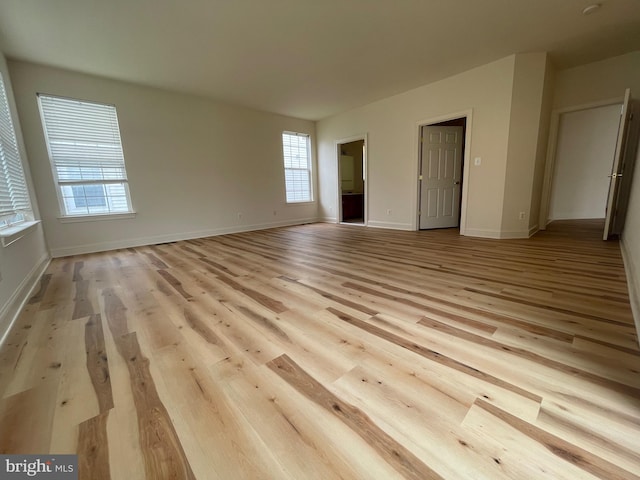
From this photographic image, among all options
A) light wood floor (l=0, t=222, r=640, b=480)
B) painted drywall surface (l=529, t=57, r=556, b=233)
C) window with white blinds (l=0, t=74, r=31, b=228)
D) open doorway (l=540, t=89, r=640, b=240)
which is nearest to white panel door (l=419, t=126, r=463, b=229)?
painted drywall surface (l=529, t=57, r=556, b=233)

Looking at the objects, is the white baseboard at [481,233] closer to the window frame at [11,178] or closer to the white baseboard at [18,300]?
the white baseboard at [18,300]

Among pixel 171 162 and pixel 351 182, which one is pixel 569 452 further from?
pixel 351 182

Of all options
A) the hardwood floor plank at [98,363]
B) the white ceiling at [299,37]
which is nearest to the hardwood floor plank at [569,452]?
the hardwood floor plank at [98,363]

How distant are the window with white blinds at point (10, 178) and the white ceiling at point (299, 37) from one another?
0.89m

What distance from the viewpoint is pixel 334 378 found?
1.15m

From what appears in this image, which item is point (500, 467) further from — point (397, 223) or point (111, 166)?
point (111, 166)

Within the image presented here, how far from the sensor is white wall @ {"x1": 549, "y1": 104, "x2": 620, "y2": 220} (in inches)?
225

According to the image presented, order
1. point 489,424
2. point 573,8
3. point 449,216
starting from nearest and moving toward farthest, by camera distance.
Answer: point 489,424 < point 573,8 < point 449,216

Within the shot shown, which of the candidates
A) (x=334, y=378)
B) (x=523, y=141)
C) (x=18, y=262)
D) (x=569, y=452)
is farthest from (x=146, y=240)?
(x=523, y=141)

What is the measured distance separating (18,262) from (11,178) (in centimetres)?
107

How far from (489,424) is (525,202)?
422 centimetres

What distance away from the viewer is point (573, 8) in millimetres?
2674

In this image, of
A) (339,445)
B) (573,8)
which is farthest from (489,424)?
(573,8)

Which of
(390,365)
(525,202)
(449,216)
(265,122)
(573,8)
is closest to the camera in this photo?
(390,365)
